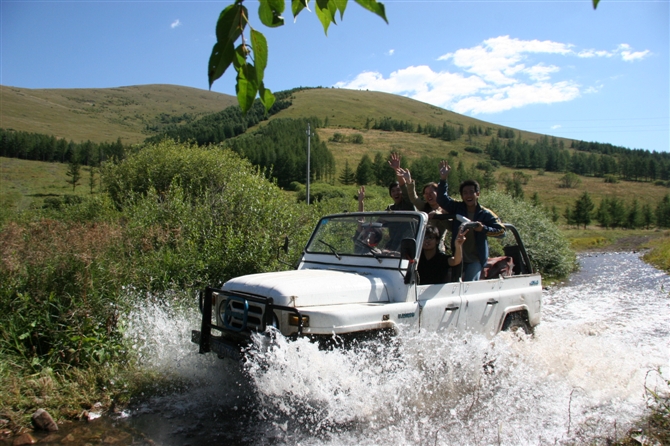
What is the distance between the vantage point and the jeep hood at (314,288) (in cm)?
422

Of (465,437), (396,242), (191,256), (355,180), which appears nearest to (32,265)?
(191,256)

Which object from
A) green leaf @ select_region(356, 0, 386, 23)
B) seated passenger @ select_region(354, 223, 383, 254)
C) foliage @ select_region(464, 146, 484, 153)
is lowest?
seated passenger @ select_region(354, 223, 383, 254)

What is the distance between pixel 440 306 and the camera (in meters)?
4.97

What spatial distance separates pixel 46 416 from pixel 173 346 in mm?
1552

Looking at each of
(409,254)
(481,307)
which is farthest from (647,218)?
(409,254)

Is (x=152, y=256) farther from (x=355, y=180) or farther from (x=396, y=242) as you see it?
(x=355, y=180)

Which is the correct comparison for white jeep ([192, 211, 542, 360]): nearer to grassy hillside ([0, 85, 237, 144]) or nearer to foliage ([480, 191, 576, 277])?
foliage ([480, 191, 576, 277])

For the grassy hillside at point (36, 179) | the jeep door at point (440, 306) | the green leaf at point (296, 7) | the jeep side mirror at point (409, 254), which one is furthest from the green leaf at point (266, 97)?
the grassy hillside at point (36, 179)

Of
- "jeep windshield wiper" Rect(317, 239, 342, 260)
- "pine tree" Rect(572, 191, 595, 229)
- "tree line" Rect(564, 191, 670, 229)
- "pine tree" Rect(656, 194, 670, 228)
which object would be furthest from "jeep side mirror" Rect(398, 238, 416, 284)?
"pine tree" Rect(656, 194, 670, 228)

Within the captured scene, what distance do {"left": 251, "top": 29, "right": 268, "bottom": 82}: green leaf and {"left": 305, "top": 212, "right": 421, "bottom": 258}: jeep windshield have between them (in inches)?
153

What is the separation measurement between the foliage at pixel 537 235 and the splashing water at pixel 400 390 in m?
14.6

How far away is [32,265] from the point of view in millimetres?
5977

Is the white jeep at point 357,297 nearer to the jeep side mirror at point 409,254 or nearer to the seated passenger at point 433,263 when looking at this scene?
the jeep side mirror at point 409,254

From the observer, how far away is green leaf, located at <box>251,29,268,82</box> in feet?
4.67
